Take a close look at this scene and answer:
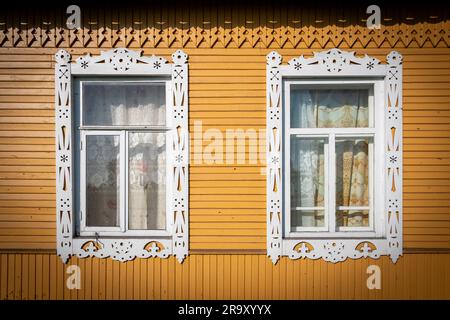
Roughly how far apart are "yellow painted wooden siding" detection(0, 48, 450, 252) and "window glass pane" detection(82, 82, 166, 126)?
1.24 ft

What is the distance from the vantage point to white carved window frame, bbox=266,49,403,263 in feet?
11.1

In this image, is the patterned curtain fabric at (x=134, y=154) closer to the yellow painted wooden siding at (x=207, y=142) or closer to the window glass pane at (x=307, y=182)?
the yellow painted wooden siding at (x=207, y=142)

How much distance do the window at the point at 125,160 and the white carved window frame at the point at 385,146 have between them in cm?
119

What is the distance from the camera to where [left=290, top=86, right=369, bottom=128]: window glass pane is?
3.57m

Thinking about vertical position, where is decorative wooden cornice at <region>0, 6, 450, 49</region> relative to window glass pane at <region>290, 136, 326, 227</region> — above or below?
above

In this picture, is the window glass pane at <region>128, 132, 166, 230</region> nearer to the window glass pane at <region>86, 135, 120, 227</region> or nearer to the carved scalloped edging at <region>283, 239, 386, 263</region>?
the window glass pane at <region>86, 135, 120, 227</region>

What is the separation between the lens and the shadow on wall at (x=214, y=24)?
11.2ft

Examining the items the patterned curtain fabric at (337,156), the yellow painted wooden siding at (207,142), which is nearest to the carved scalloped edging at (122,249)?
the yellow painted wooden siding at (207,142)

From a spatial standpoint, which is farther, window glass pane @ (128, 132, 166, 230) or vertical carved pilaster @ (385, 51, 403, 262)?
window glass pane @ (128, 132, 166, 230)

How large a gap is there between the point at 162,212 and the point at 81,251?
96 cm

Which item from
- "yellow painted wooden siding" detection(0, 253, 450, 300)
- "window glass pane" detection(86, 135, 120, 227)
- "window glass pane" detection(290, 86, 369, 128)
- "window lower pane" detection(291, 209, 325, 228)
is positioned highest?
"window glass pane" detection(290, 86, 369, 128)

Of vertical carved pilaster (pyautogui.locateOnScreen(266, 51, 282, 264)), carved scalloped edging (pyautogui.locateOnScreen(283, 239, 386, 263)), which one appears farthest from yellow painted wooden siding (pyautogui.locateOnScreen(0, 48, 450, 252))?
carved scalloped edging (pyautogui.locateOnScreen(283, 239, 386, 263))

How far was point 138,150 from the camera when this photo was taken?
11.7 ft

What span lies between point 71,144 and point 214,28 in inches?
79.3
